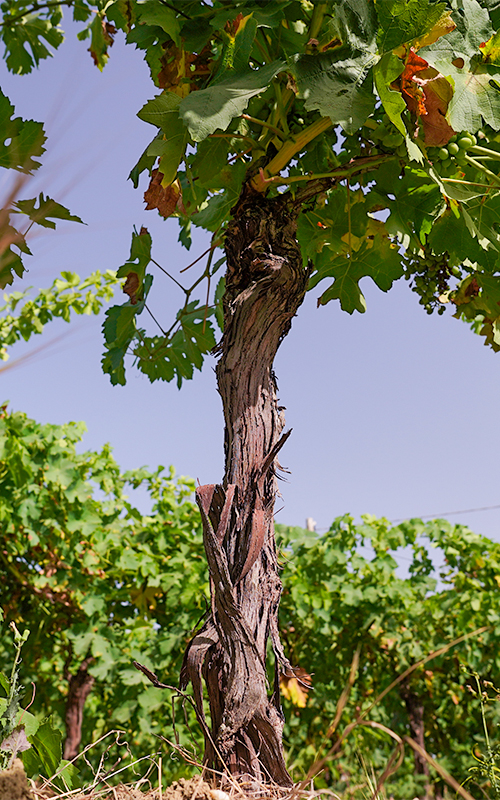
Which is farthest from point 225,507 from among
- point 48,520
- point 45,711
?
point 45,711

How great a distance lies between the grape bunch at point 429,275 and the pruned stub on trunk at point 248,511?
476mm

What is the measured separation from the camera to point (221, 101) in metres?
0.86

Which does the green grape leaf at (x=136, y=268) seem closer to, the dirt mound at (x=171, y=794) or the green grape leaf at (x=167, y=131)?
the green grape leaf at (x=167, y=131)

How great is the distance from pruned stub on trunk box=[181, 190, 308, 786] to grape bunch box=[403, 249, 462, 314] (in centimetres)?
48

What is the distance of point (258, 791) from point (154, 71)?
1325 millimetres

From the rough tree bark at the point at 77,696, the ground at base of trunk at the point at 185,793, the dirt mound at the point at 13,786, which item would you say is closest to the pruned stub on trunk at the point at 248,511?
the ground at base of trunk at the point at 185,793

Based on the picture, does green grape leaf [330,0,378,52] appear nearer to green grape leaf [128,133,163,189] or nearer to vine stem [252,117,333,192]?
vine stem [252,117,333,192]

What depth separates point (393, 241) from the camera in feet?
4.43

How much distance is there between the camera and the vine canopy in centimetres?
85

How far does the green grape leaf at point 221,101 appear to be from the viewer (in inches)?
32.8

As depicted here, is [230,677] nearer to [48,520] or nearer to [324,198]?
[324,198]

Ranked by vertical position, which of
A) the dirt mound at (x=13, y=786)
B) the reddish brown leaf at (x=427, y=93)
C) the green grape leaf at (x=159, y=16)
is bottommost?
the dirt mound at (x=13, y=786)

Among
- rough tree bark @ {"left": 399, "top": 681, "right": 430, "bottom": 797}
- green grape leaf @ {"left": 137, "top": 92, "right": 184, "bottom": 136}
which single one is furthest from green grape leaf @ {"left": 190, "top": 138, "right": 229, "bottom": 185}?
rough tree bark @ {"left": 399, "top": 681, "right": 430, "bottom": 797}

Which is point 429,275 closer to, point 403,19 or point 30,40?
point 403,19
